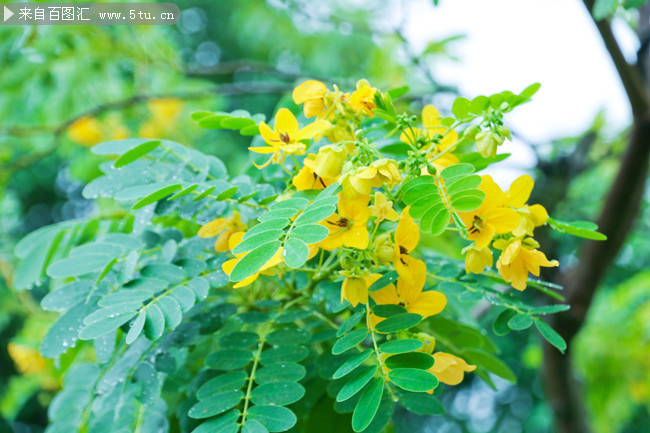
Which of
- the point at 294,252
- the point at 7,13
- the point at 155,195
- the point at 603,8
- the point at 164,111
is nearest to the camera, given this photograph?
the point at 294,252

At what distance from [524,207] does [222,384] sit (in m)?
0.38

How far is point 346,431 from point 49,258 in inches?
20.9

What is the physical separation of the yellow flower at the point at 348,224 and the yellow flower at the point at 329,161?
33 millimetres

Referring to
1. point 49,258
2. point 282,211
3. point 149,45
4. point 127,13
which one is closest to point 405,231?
point 282,211

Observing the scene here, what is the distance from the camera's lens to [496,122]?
55 cm

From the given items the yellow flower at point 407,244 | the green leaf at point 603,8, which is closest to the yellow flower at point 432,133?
the yellow flower at point 407,244


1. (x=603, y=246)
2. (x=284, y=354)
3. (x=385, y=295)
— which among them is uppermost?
(x=385, y=295)

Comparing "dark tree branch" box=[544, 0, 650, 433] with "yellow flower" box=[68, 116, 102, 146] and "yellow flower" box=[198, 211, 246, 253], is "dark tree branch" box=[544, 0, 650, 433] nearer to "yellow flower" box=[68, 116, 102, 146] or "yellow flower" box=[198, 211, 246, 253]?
"yellow flower" box=[198, 211, 246, 253]

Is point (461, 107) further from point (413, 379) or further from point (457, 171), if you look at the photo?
point (413, 379)

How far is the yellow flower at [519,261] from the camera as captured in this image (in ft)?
1.74

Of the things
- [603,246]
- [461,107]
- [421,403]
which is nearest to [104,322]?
[421,403]

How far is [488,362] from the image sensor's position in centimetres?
75

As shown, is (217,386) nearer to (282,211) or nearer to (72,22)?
(282,211)

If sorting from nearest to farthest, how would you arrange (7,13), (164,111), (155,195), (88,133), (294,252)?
(294,252), (155,195), (7,13), (88,133), (164,111)
